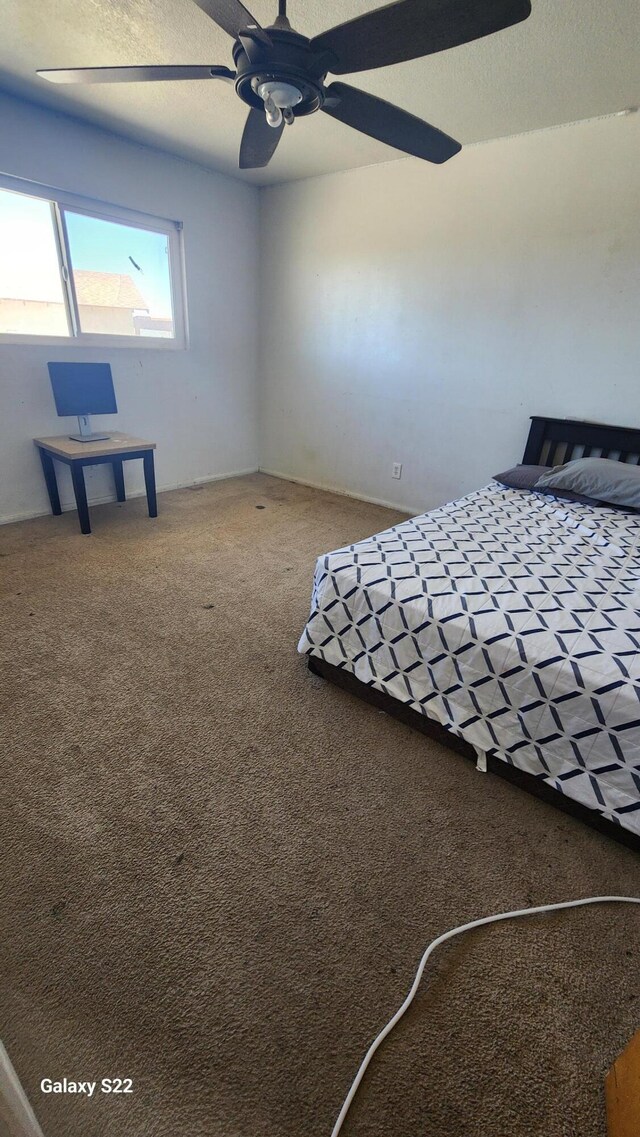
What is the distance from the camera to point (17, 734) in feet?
5.09

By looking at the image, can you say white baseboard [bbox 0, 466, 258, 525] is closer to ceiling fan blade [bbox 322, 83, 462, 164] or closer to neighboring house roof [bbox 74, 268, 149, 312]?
neighboring house roof [bbox 74, 268, 149, 312]

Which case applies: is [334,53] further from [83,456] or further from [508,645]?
[83,456]

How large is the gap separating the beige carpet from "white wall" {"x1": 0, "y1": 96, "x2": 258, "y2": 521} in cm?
187

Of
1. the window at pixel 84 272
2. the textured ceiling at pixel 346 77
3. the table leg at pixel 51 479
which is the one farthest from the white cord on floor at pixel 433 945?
the window at pixel 84 272

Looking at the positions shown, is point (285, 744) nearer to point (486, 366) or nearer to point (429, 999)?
point (429, 999)

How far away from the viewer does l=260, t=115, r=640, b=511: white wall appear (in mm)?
2539

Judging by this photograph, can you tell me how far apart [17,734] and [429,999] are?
1407mm

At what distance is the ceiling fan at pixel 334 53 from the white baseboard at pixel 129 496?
7.99 feet

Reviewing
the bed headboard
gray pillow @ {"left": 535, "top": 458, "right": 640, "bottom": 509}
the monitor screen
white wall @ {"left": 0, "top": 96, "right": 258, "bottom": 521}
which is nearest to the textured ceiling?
white wall @ {"left": 0, "top": 96, "right": 258, "bottom": 521}

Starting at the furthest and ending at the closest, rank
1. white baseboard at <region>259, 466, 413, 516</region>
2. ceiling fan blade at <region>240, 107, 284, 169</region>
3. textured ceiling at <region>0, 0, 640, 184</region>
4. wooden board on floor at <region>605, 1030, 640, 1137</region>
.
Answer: white baseboard at <region>259, 466, 413, 516</region> < textured ceiling at <region>0, 0, 640, 184</region> < ceiling fan blade at <region>240, 107, 284, 169</region> < wooden board on floor at <region>605, 1030, 640, 1137</region>

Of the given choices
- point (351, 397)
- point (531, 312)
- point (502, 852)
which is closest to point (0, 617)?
point (502, 852)

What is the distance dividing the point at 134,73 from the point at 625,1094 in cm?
259

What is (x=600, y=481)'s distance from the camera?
2420 millimetres

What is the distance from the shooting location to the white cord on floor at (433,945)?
837mm
